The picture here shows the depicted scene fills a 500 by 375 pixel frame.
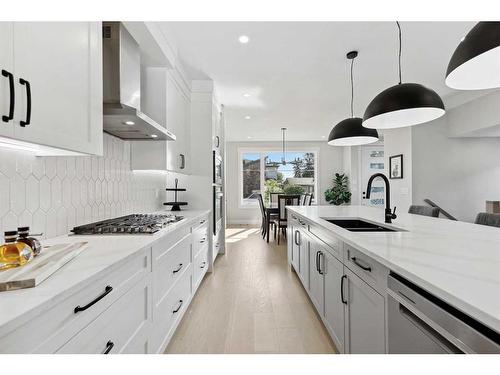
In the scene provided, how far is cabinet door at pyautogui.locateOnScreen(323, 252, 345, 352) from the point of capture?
1.60 meters

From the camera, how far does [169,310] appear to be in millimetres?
1816

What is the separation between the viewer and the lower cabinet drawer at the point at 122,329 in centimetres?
89

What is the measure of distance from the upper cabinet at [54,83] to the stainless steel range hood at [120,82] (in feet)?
1.19

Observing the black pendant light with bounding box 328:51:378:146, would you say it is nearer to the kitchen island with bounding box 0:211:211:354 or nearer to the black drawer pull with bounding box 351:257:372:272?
the black drawer pull with bounding box 351:257:372:272

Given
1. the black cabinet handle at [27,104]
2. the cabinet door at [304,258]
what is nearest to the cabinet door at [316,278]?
the cabinet door at [304,258]

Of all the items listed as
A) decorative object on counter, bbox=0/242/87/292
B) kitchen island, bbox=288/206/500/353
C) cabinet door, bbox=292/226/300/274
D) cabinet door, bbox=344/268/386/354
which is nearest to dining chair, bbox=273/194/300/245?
cabinet door, bbox=292/226/300/274

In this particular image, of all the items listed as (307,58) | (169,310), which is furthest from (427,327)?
(307,58)

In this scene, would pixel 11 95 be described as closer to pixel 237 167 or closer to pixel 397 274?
pixel 397 274

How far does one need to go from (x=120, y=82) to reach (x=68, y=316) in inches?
61.3

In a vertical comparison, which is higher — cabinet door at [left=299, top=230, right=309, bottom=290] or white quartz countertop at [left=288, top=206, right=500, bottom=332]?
white quartz countertop at [left=288, top=206, right=500, bottom=332]

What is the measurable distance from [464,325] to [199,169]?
3.30 meters

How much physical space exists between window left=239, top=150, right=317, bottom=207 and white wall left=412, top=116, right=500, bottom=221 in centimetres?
360

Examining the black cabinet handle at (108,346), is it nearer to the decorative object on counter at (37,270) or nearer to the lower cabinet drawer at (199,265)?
the decorative object on counter at (37,270)
